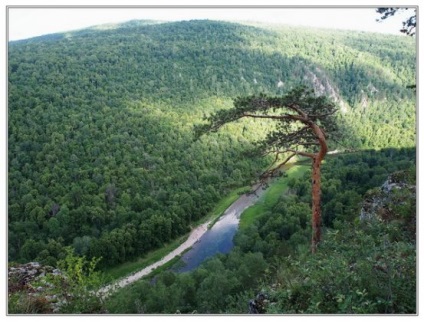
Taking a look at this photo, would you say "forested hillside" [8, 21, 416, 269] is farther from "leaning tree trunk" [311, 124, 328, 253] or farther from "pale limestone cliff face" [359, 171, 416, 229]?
"leaning tree trunk" [311, 124, 328, 253]

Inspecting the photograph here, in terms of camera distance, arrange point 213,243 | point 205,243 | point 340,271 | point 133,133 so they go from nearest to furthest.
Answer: point 340,271, point 205,243, point 213,243, point 133,133

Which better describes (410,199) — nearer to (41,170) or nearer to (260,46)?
(41,170)

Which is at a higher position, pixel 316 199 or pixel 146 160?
pixel 146 160

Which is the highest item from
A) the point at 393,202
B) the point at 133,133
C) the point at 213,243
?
the point at 133,133

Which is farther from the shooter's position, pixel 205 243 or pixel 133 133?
pixel 133 133

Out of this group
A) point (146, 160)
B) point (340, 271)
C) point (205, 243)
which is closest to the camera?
point (340, 271)

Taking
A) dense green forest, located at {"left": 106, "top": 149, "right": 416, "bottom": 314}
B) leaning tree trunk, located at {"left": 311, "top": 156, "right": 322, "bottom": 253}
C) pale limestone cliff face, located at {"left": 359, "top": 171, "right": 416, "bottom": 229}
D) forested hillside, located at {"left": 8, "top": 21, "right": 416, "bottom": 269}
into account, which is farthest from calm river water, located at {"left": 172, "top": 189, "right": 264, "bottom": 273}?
leaning tree trunk, located at {"left": 311, "top": 156, "right": 322, "bottom": 253}

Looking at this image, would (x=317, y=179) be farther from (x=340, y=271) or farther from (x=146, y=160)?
(x=146, y=160)

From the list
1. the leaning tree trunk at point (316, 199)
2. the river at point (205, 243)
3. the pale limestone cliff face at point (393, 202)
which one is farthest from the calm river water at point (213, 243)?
the leaning tree trunk at point (316, 199)

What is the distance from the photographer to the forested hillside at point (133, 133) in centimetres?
840

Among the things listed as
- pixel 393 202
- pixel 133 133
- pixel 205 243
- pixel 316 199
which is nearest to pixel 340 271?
pixel 316 199

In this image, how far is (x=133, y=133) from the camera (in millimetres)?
23594

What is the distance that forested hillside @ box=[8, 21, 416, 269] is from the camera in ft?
27.6
